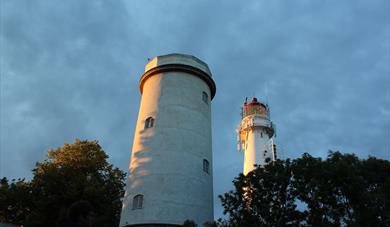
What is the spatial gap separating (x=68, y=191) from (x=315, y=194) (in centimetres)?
2300

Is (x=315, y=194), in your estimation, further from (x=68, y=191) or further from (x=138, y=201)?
(x=68, y=191)

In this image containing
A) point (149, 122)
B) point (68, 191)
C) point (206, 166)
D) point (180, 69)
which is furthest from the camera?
point (68, 191)

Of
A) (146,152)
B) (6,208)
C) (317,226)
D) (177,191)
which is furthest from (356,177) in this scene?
(6,208)

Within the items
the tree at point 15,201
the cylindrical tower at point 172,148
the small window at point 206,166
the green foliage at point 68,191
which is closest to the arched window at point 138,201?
the cylindrical tower at point 172,148

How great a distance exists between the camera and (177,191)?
989 inches

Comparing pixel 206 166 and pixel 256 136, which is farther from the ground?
pixel 256 136

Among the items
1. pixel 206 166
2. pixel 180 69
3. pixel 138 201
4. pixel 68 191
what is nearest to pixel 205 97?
pixel 180 69

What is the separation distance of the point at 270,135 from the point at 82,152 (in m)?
20.1

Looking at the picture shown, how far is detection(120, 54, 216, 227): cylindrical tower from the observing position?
2481cm

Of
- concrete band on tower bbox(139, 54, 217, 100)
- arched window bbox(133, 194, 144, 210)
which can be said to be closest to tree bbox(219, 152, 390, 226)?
arched window bbox(133, 194, 144, 210)

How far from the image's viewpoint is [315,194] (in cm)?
1867

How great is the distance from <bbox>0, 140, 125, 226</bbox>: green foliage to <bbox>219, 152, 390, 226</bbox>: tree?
17.0 meters

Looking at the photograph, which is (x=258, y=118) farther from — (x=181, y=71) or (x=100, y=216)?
(x=100, y=216)

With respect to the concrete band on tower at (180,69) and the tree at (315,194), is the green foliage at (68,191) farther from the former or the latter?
the tree at (315,194)
